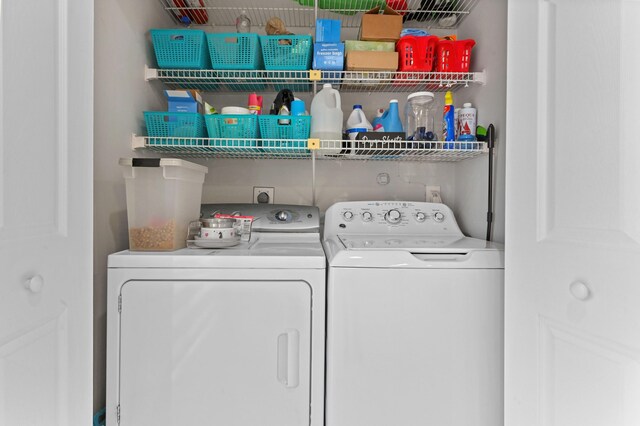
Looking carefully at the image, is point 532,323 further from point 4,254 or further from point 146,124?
point 146,124

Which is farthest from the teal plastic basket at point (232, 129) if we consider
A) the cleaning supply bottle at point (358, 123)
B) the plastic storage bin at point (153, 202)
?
the cleaning supply bottle at point (358, 123)

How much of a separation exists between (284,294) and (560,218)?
85 centimetres

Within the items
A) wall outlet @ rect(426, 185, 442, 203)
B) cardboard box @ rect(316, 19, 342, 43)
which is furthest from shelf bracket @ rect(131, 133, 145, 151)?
wall outlet @ rect(426, 185, 442, 203)

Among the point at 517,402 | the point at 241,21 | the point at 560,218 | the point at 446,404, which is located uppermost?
the point at 241,21

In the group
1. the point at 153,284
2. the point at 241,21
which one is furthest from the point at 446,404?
the point at 241,21

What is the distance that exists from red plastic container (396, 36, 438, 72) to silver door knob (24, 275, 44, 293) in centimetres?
164

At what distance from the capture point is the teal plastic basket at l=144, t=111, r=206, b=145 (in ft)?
5.23

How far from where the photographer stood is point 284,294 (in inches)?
47.1

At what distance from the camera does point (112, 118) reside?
139 cm

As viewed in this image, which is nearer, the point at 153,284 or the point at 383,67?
the point at 153,284

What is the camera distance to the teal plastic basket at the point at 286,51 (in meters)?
1.65

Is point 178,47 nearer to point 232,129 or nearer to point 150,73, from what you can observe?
point 150,73

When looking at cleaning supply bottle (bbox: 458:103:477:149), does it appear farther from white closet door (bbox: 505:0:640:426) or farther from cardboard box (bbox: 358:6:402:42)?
white closet door (bbox: 505:0:640:426)

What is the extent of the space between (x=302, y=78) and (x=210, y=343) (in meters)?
1.28
